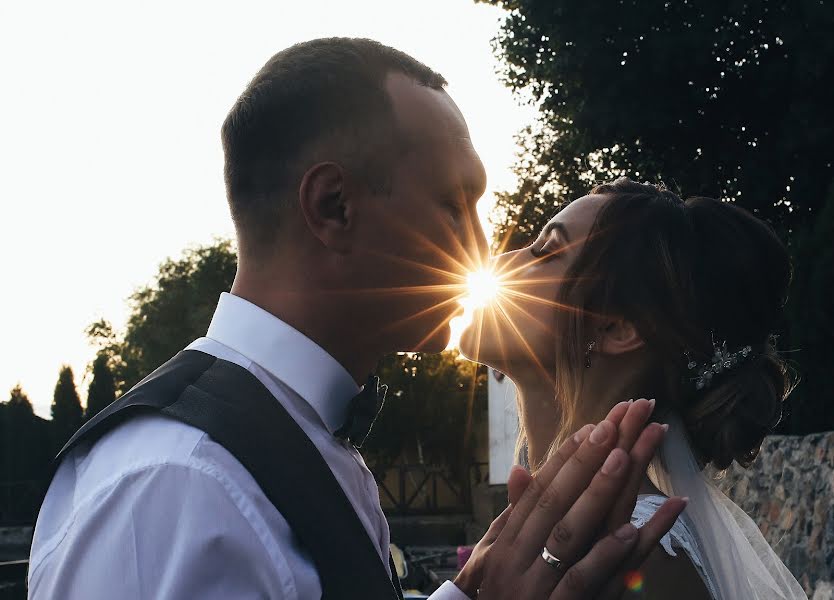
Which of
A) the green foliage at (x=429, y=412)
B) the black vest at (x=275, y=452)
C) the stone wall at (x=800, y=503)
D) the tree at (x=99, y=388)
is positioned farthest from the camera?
the green foliage at (x=429, y=412)

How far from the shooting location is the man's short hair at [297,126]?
1.74m

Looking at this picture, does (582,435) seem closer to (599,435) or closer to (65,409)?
(599,435)

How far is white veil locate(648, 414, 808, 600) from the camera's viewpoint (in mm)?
2935

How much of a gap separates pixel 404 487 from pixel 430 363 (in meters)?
5.71

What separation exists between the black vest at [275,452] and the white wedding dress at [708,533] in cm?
144

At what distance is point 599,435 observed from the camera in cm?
145

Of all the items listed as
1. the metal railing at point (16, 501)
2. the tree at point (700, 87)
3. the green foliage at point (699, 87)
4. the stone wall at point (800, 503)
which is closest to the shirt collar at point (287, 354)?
the stone wall at point (800, 503)

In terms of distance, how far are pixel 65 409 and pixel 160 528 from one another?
115 feet

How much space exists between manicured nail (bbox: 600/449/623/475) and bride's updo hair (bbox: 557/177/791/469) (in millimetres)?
1745

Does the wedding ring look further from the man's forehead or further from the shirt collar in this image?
the man's forehead

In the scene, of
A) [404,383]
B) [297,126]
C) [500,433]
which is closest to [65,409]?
[404,383]

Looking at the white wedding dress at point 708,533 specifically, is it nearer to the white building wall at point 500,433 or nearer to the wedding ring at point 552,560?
the wedding ring at point 552,560

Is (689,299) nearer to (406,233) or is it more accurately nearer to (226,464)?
(406,233)

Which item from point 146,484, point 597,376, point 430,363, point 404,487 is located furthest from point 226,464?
point 430,363
